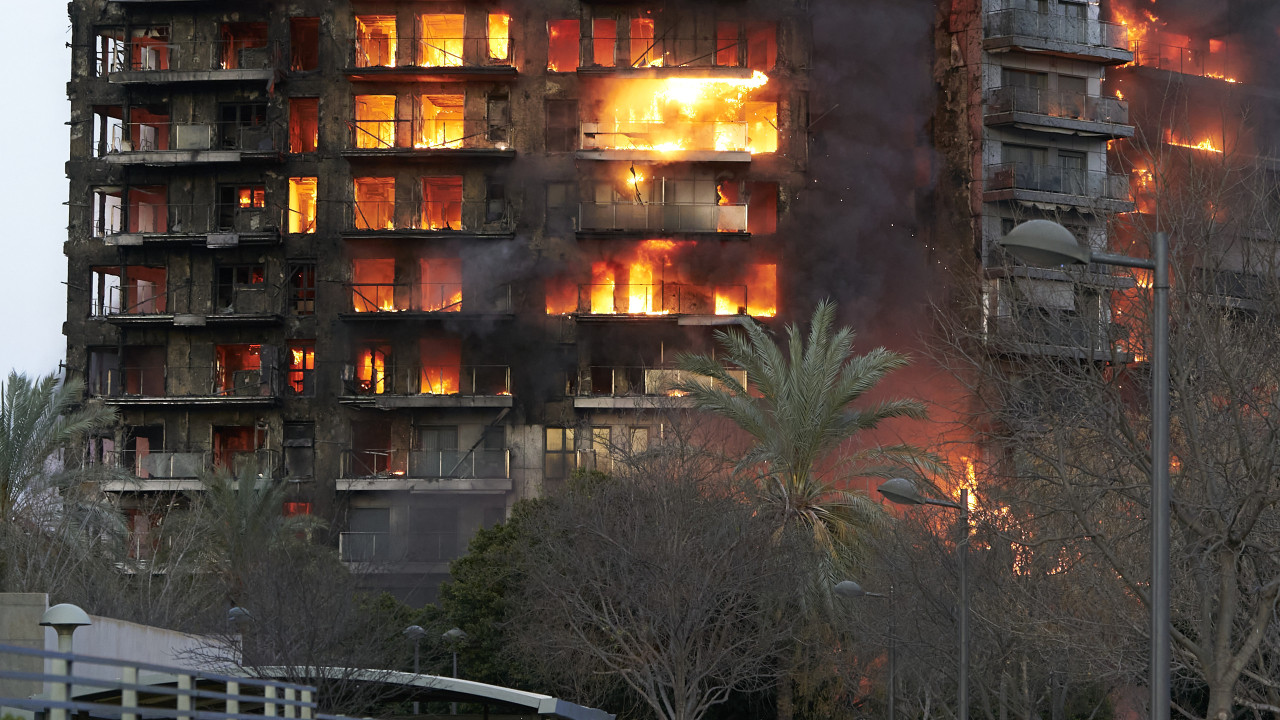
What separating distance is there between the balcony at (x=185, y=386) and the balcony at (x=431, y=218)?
7150 millimetres

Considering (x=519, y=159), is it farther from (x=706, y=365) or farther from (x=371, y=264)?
(x=706, y=365)

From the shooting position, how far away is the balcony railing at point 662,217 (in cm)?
6681

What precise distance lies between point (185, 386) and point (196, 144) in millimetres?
9956

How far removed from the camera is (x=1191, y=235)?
68.1ft

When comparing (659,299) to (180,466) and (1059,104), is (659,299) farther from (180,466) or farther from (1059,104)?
(180,466)

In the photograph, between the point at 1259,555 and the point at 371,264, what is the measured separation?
5091cm

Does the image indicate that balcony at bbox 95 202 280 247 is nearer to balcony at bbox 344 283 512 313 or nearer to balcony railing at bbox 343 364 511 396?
balcony at bbox 344 283 512 313

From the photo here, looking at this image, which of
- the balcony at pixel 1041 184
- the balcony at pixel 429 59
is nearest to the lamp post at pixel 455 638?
the balcony at pixel 429 59

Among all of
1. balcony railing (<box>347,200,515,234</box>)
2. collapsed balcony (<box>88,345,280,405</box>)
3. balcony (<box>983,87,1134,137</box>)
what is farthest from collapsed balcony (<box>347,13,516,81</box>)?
balcony (<box>983,87,1134,137</box>)

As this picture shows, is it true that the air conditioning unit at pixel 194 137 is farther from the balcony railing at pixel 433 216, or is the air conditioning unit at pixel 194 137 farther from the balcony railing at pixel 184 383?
the balcony railing at pixel 184 383

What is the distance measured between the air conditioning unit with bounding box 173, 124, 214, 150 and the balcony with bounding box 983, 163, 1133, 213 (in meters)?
31.8

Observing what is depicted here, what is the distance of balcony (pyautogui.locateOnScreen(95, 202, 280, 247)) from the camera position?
68.7 m

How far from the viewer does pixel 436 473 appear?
66.0m

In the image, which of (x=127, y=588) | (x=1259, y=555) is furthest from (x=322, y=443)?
(x=1259, y=555)
